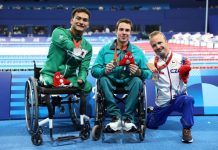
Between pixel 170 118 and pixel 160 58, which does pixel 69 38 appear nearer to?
pixel 160 58

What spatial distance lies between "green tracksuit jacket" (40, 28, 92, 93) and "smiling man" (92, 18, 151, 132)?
0.13 metres

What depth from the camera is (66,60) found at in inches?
139

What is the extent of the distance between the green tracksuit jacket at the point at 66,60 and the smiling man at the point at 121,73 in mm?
132

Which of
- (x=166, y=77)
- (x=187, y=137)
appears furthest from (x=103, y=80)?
(x=187, y=137)

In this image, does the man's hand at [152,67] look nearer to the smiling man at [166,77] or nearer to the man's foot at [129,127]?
the smiling man at [166,77]

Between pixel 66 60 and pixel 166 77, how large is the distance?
983 millimetres

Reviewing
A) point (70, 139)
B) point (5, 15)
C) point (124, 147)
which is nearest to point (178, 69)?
point (124, 147)

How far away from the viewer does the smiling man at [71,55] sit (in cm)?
337

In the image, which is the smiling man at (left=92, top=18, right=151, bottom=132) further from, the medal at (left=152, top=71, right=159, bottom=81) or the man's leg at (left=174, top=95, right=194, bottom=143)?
the man's leg at (left=174, top=95, right=194, bottom=143)

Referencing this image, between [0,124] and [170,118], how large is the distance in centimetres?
190

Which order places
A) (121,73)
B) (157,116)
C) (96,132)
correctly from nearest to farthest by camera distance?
(96,132) → (121,73) → (157,116)

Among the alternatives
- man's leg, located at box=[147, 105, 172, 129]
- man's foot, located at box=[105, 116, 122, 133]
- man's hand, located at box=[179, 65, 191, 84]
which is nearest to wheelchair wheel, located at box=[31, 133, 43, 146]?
man's foot, located at box=[105, 116, 122, 133]

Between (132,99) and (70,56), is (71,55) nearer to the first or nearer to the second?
(70,56)

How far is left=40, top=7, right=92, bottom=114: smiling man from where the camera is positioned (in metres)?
→ 3.37
